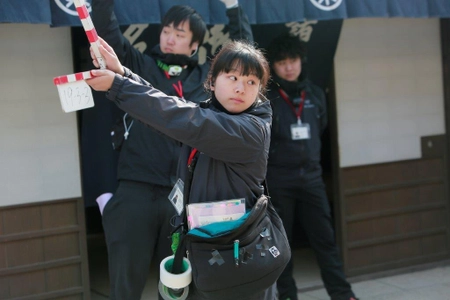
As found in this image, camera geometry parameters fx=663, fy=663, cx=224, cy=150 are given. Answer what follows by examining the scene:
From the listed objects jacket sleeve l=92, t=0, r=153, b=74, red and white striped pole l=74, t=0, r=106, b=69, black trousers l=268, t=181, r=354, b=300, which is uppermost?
jacket sleeve l=92, t=0, r=153, b=74

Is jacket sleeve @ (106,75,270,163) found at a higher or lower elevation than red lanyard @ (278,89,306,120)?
lower

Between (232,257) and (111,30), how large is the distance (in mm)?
1599

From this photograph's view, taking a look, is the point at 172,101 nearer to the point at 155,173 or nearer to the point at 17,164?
the point at 155,173

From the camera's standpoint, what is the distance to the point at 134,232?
12.8 feet

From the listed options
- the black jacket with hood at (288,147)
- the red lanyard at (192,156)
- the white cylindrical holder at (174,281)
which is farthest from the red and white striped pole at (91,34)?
the black jacket with hood at (288,147)

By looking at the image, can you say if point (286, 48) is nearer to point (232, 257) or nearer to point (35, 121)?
point (35, 121)

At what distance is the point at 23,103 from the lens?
188 inches

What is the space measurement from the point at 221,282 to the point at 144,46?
9.14ft

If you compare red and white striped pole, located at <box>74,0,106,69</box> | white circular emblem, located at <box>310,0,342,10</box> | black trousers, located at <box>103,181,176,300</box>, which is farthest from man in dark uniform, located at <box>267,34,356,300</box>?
red and white striped pole, located at <box>74,0,106,69</box>

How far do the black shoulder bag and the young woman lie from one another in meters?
0.13

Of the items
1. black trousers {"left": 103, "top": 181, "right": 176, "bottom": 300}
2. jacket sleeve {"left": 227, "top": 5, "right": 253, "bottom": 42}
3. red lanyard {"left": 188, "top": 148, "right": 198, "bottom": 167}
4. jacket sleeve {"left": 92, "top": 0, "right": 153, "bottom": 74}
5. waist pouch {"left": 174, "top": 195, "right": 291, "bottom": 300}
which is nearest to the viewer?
waist pouch {"left": 174, "top": 195, "right": 291, "bottom": 300}

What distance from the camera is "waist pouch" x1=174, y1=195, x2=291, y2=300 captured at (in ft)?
8.99

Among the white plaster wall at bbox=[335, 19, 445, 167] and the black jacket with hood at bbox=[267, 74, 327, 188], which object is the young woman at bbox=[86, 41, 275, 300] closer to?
the black jacket with hood at bbox=[267, 74, 327, 188]

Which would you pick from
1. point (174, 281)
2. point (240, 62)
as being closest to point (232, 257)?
point (174, 281)
